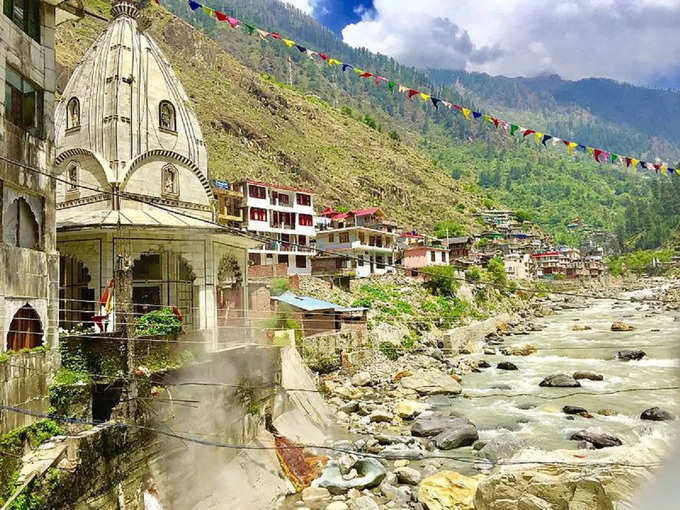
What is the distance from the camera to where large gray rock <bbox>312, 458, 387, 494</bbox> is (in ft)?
49.4

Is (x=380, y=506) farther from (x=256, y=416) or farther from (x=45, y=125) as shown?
(x=45, y=125)

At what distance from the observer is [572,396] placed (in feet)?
84.6

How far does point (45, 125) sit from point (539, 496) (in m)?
13.4

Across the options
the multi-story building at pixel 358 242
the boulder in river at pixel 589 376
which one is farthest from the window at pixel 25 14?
the multi-story building at pixel 358 242

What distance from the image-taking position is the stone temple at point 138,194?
17.5 metres

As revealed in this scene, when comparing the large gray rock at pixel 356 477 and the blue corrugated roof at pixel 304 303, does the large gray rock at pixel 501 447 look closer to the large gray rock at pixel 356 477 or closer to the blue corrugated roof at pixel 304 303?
the large gray rock at pixel 356 477

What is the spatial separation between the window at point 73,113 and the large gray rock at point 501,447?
19.7 m

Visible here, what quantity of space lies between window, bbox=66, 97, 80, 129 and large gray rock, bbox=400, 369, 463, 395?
19.6m

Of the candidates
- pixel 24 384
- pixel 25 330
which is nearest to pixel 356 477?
pixel 24 384

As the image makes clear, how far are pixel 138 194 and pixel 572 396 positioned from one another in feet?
73.8

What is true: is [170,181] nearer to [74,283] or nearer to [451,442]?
[74,283]

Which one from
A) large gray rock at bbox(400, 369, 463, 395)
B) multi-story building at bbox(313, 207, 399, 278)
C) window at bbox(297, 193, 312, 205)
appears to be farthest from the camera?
window at bbox(297, 193, 312, 205)

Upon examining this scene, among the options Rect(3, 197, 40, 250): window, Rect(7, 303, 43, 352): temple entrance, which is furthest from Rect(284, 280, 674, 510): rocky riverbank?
Rect(3, 197, 40, 250): window

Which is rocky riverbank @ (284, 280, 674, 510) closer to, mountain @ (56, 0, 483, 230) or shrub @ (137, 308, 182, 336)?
shrub @ (137, 308, 182, 336)
